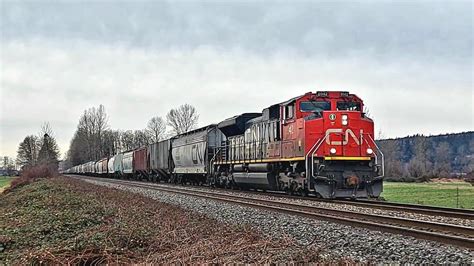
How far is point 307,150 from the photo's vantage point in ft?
59.6

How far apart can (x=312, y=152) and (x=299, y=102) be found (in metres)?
2.28

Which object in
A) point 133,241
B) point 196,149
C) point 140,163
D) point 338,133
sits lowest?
point 133,241

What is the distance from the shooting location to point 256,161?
22812 millimetres

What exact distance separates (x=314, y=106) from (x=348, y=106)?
4.15ft

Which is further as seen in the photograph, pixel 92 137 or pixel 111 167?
pixel 92 137

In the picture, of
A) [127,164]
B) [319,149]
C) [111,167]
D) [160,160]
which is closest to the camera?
[319,149]

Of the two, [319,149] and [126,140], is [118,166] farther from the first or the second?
[126,140]

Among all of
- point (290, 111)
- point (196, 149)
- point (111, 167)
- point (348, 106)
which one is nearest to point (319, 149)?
point (348, 106)

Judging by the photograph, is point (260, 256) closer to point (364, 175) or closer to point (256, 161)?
point (364, 175)

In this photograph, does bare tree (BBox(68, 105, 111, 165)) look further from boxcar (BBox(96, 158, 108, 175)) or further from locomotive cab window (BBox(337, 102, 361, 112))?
locomotive cab window (BBox(337, 102, 361, 112))

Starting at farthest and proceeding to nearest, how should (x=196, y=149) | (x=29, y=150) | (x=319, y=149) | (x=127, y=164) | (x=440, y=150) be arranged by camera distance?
1. (x=440, y=150)
2. (x=29, y=150)
3. (x=127, y=164)
4. (x=196, y=149)
5. (x=319, y=149)

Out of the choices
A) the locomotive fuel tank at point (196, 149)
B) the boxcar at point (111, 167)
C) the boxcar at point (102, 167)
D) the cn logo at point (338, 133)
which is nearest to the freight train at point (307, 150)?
the cn logo at point (338, 133)

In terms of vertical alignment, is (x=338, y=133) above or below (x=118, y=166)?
above

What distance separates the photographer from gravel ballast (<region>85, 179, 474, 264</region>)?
7609 mm
